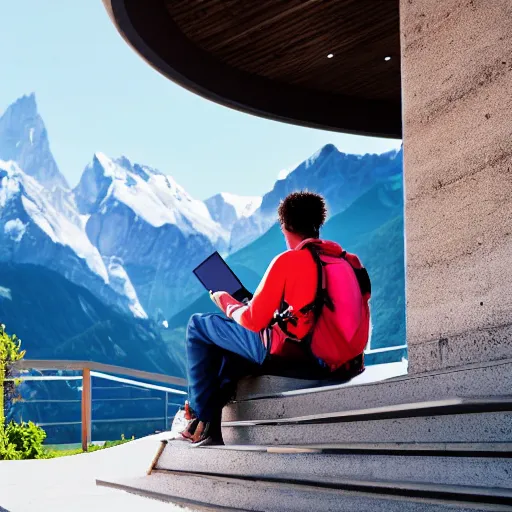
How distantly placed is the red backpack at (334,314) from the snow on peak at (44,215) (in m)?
39.7

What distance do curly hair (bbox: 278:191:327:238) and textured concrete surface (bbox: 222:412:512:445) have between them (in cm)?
78

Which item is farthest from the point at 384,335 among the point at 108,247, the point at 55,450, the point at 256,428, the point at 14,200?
the point at 256,428

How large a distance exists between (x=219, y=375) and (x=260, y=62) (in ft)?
9.56

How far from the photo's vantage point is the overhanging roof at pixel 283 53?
15.2 ft

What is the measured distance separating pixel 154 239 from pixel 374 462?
138ft

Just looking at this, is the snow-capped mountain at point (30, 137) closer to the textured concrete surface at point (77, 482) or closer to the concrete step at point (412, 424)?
the textured concrete surface at point (77, 482)

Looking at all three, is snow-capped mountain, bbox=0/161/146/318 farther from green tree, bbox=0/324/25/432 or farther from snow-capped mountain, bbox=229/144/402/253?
green tree, bbox=0/324/25/432

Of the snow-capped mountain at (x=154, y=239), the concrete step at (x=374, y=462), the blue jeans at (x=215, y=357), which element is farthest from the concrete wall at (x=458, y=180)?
the snow-capped mountain at (x=154, y=239)

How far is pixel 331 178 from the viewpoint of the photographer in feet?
139

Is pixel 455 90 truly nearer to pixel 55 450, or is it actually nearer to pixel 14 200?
pixel 55 450

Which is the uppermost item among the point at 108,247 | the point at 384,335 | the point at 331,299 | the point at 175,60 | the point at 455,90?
the point at 108,247

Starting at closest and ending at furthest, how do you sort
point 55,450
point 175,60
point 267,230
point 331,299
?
point 331,299, point 175,60, point 55,450, point 267,230

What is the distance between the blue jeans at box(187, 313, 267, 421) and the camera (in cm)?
304

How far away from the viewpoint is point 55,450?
8469 mm
